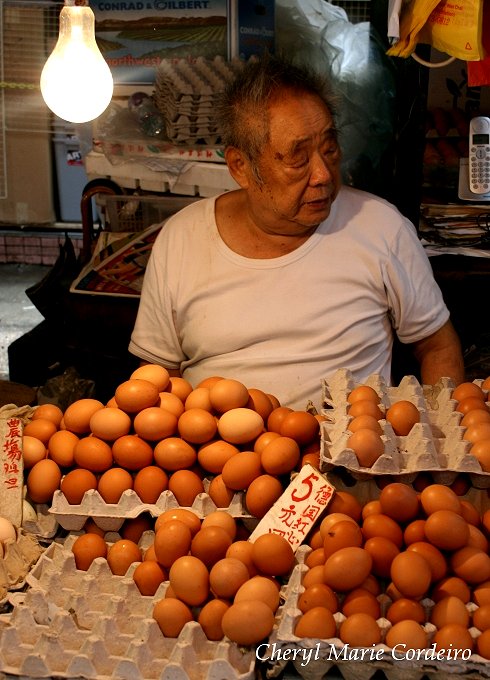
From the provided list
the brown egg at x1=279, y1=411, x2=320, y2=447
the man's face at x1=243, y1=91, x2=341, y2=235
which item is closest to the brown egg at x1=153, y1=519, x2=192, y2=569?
the brown egg at x1=279, y1=411, x2=320, y2=447

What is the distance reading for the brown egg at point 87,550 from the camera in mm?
1799

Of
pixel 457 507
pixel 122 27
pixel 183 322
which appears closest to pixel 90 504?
pixel 457 507

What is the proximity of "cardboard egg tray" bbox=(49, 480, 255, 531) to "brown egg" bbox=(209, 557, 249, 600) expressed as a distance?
0.25 m

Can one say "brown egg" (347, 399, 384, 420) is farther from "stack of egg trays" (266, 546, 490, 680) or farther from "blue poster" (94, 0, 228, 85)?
"blue poster" (94, 0, 228, 85)

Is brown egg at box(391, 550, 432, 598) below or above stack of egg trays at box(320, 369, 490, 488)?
below

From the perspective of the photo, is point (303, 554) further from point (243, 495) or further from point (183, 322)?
point (183, 322)

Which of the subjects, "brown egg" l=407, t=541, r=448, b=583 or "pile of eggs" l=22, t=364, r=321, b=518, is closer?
"brown egg" l=407, t=541, r=448, b=583

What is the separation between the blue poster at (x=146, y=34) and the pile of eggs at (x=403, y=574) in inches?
125

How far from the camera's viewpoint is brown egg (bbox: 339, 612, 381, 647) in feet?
4.66

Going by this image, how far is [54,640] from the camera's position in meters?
1.50

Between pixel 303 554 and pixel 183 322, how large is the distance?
1228 millimetres

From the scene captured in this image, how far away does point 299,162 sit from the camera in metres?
2.48

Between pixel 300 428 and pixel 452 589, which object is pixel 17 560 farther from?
pixel 452 589

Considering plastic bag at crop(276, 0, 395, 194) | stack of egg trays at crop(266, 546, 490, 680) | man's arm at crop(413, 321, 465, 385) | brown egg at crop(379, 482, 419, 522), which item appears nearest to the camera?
stack of egg trays at crop(266, 546, 490, 680)
